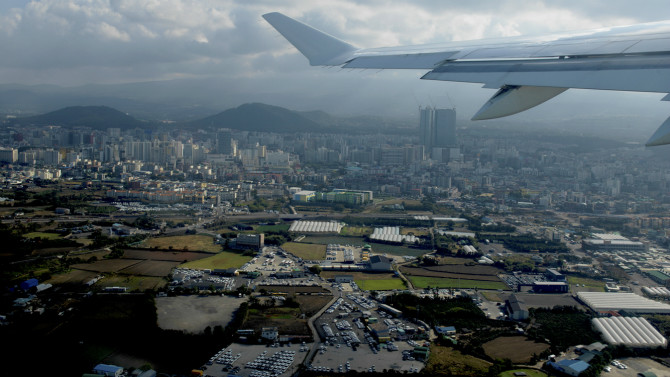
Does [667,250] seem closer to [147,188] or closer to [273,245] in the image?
[273,245]

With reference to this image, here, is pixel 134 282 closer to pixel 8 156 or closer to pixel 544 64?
pixel 544 64

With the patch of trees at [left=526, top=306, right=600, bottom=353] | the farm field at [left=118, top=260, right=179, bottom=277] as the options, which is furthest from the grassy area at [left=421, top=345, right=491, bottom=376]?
the farm field at [left=118, top=260, right=179, bottom=277]

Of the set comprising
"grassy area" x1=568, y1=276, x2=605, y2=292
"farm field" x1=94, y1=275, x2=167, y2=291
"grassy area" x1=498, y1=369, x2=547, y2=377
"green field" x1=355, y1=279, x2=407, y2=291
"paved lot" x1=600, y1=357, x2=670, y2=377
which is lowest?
"paved lot" x1=600, y1=357, x2=670, y2=377

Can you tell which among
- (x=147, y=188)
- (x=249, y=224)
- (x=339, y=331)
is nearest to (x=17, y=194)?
(x=147, y=188)

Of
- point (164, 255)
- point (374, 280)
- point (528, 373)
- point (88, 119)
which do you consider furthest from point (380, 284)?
point (88, 119)

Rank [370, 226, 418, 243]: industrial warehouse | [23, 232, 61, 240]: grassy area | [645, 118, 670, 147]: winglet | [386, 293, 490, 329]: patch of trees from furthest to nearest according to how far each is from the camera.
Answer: [370, 226, 418, 243]: industrial warehouse → [23, 232, 61, 240]: grassy area → [386, 293, 490, 329]: patch of trees → [645, 118, 670, 147]: winglet

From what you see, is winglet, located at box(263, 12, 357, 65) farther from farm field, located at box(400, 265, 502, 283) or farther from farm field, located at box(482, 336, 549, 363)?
farm field, located at box(400, 265, 502, 283)
